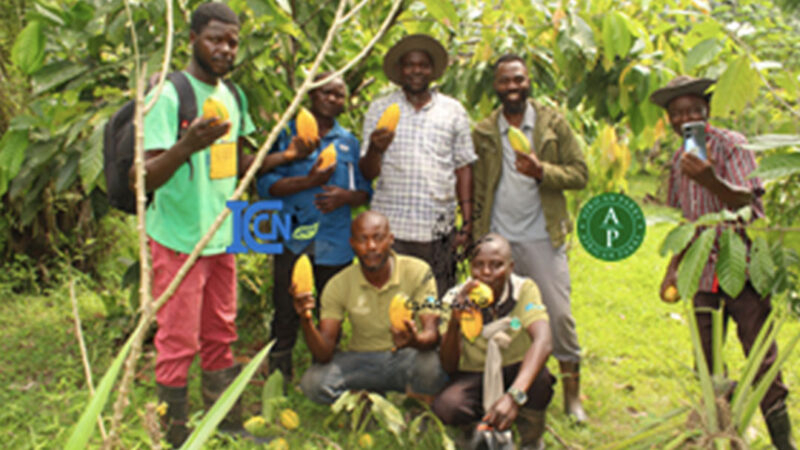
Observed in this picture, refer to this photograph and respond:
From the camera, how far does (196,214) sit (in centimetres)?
217

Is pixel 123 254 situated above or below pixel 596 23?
below

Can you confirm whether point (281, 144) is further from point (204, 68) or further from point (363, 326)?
point (363, 326)

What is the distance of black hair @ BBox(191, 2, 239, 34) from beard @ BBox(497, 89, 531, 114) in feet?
3.62

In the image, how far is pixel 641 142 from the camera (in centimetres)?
320

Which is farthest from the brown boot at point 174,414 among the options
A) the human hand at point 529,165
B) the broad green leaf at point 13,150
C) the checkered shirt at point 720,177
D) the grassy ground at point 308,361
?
the checkered shirt at point 720,177

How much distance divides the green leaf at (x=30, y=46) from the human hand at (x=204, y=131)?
2.91 ft

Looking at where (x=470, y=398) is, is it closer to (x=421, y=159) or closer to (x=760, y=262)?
(x=421, y=159)

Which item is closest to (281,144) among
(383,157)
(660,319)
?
(383,157)

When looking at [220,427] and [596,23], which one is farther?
[596,23]

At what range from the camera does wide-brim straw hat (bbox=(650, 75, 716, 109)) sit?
2225 millimetres

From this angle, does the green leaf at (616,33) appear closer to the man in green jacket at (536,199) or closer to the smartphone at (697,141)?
the man in green jacket at (536,199)

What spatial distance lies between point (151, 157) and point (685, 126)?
165cm

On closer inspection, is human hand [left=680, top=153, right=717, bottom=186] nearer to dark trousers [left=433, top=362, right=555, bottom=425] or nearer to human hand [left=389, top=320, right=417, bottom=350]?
dark trousers [left=433, top=362, right=555, bottom=425]

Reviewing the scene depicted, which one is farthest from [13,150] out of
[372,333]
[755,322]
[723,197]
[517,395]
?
[755,322]
